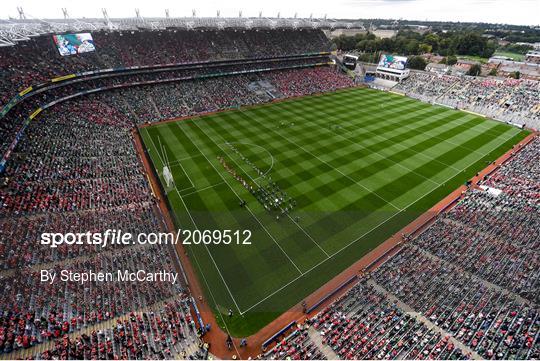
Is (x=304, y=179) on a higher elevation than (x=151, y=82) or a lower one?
lower

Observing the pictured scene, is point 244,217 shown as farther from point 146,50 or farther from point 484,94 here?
point 484,94

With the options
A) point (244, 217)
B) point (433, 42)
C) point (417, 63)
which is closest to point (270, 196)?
point (244, 217)

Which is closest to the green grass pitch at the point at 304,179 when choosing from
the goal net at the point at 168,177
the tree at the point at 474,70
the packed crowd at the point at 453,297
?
the goal net at the point at 168,177

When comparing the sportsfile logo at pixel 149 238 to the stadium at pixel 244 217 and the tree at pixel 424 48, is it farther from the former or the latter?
the tree at pixel 424 48

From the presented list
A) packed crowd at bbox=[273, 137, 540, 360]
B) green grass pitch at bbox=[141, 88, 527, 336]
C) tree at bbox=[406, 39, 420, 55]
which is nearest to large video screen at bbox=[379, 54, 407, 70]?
green grass pitch at bbox=[141, 88, 527, 336]

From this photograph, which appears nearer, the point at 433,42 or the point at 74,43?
the point at 74,43

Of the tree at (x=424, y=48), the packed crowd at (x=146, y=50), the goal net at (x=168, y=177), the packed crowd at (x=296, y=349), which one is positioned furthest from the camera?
the tree at (x=424, y=48)
